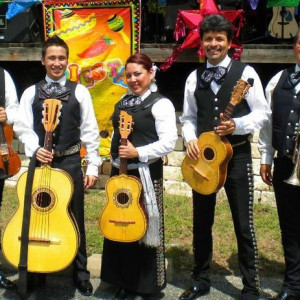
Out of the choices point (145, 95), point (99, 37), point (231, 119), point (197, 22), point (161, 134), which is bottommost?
point (161, 134)

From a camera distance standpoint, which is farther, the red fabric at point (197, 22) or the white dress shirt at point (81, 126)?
the red fabric at point (197, 22)

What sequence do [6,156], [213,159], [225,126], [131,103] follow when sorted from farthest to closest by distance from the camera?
[6,156], [131,103], [213,159], [225,126]

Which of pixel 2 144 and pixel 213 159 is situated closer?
pixel 213 159

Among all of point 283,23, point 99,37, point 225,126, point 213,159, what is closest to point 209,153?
point 213,159

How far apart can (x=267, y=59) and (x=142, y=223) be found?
3256mm

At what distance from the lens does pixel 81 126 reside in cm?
375

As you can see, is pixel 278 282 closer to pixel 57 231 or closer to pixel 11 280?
pixel 57 231

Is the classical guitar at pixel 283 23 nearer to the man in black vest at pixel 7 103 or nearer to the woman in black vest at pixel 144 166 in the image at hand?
the woman in black vest at pixel 144 166

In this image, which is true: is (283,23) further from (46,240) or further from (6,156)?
(46,240)

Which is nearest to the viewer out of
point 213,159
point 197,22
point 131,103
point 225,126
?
point 225,126

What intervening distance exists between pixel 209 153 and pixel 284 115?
1.80ft

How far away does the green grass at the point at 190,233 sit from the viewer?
445 cm

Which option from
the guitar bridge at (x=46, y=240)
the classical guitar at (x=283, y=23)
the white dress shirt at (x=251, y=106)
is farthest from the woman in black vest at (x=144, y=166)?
the classical guitar at (x=283, y=23)

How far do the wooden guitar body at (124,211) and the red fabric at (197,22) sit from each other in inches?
108
